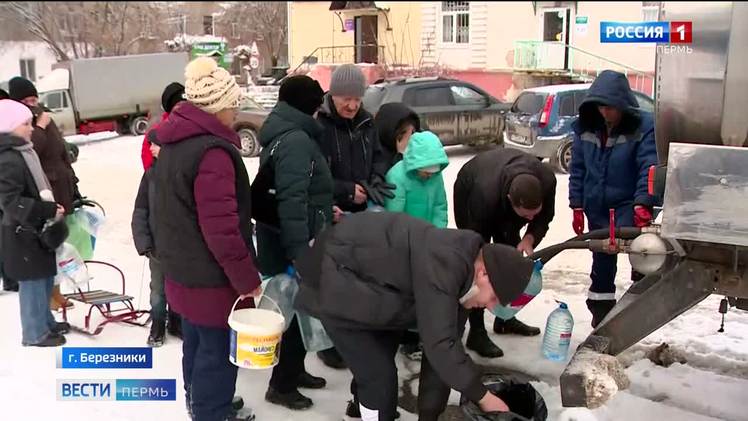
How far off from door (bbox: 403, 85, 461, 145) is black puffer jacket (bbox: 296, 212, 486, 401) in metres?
9.22

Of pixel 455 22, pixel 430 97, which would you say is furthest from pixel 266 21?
pixel 430 97

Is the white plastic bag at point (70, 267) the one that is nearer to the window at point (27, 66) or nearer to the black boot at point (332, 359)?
the black boot at point (332, 359)

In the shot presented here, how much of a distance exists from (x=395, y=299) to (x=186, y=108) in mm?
1264

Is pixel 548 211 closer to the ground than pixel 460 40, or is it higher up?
closer to the ground

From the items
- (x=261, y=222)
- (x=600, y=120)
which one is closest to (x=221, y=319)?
(x=261, y=222)

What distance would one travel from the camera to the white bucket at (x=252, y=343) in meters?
3.14

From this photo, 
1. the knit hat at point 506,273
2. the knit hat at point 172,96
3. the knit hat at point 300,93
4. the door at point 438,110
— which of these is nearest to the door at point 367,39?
the knit hat at point 172,96

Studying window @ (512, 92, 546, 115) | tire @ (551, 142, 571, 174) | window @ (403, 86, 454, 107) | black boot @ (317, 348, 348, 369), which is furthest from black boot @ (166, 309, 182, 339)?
window @ (512, 92, 546, 115)

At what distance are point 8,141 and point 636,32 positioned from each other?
11.8 feet

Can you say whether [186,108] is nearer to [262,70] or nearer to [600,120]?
[600,120]

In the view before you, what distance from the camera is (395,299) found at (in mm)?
2863

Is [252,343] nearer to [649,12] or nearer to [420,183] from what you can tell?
[420,183]

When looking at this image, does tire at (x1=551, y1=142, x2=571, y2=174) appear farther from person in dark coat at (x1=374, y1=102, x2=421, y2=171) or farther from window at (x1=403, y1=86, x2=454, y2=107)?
person in dark coat at (x1=374, y1=102, x2=421, y2=171)

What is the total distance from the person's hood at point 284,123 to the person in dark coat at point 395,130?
882 millimetres
